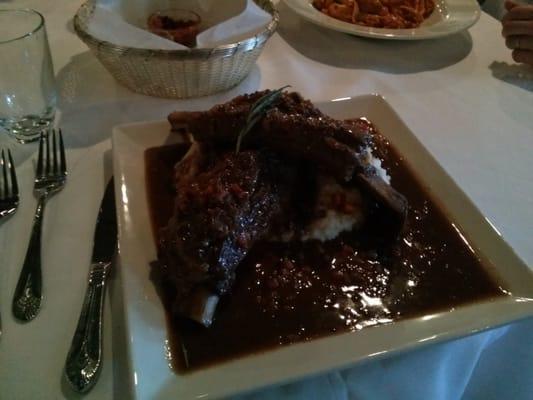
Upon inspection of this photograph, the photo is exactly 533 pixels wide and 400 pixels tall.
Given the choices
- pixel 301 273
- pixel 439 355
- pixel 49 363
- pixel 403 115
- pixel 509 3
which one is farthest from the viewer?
pixel 509 3

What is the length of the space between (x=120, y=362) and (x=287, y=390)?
1.38 ft

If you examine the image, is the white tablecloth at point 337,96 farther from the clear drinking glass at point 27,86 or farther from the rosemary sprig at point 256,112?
the rosemary sprig at point 256,112

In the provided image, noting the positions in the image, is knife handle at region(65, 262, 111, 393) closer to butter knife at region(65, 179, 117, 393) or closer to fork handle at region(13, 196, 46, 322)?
butter knife at region(65, 179, 117, 393)

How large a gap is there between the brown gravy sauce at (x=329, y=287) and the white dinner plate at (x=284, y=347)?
35 mm

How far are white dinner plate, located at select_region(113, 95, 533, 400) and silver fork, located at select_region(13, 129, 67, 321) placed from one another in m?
0.24

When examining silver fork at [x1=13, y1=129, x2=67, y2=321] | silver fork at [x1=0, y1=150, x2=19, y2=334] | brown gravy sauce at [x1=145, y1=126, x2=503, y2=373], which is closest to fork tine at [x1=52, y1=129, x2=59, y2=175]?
silver fork at [x1=13, y1=129, x2=67, y2=321]

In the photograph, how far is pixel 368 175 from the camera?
1481mm

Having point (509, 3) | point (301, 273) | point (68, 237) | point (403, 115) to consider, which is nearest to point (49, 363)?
point (68, 237)

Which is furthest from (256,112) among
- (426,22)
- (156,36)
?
(426,22)

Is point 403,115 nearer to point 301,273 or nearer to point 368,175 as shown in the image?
point 368,175

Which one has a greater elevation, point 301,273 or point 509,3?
point 509,3

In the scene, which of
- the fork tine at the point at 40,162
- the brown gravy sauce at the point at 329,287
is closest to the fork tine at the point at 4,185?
the fork tine at the point at 40,162

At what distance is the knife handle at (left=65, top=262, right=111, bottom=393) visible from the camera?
1045mm

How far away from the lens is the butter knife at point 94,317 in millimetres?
1053
